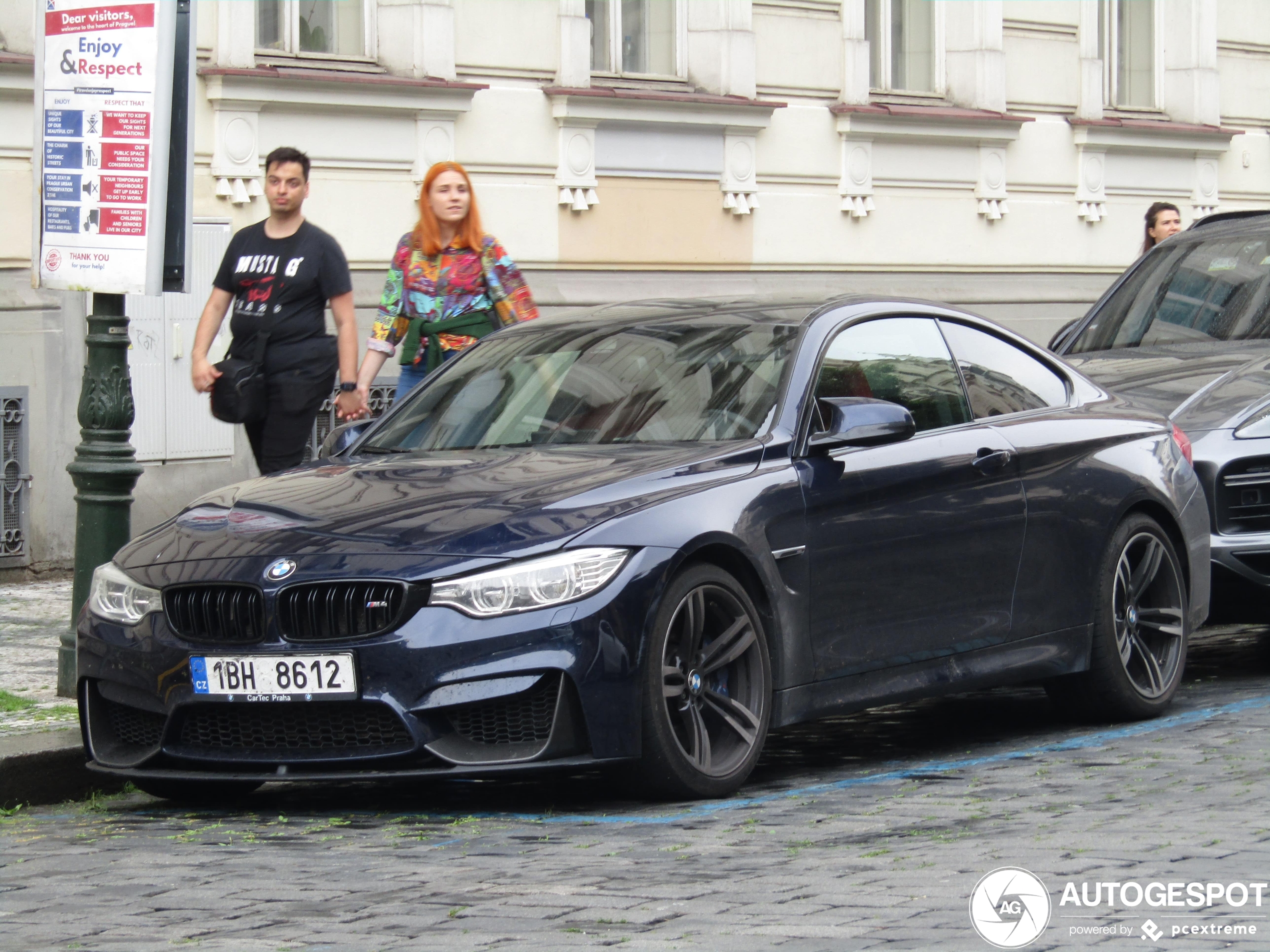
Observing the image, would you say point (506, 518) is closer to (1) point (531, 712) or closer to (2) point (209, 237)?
(1) point (531, 712)

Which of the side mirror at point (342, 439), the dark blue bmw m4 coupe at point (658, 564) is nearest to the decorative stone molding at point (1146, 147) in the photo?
the dark blue bmw m4 coupe at point (658, 564)

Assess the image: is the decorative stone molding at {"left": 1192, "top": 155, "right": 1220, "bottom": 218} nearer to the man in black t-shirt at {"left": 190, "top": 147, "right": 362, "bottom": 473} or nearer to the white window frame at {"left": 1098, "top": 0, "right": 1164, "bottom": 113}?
the white window frame at {"left": 1098, "top": 0, "right": 1164, "bottom": 113}

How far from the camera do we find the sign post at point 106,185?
26.5 ft

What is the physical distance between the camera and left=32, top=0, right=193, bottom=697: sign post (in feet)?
26.5

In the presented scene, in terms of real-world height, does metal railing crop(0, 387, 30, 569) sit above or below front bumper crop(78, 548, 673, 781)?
above

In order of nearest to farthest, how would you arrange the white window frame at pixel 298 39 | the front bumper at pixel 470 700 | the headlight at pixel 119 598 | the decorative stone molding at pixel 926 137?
the front bumper at pixel 470 700, the headlight at pixel 119 598, the white window frame at pixel 298 39, the decorative stone molding at pixel 926 137

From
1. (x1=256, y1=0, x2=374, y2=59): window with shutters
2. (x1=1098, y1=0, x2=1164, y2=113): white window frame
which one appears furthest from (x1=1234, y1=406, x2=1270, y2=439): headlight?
(x1=1098, y1=0, x2=1164, y2=113): white window frame

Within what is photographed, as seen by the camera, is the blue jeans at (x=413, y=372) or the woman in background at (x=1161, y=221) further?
the woman in background at (x=1161, y=221)

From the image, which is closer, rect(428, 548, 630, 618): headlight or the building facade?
rect(428, 548, 630, 618): headlight

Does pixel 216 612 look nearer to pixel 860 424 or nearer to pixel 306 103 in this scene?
pixel 860 424

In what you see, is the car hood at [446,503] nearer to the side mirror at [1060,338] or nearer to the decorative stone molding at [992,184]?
the side mirror at [1060,338]

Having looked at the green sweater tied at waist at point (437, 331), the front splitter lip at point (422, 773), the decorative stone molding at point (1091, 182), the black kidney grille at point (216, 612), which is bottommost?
the front splitter lip at point (422, 773)

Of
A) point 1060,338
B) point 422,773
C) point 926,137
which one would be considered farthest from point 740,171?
point 422,773

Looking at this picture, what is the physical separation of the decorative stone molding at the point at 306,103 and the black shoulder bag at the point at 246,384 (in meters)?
4.14
